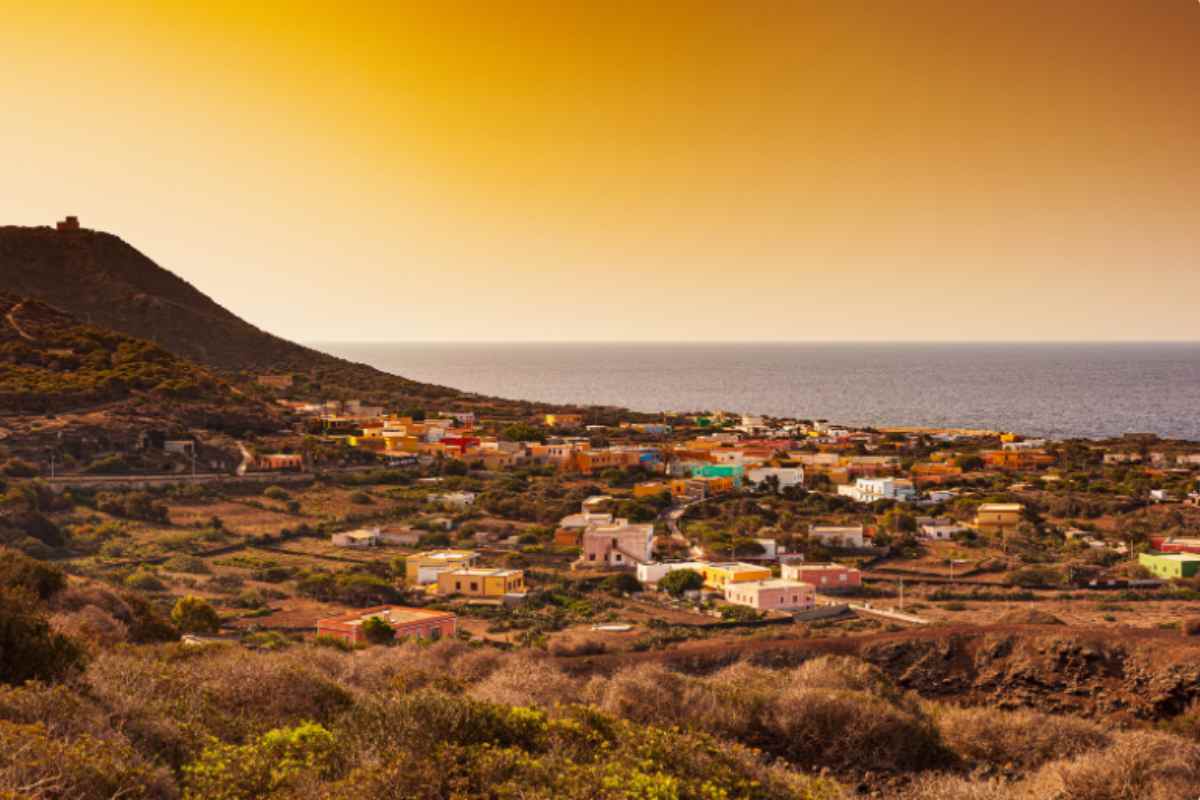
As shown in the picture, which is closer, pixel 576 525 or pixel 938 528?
pixel 576 525

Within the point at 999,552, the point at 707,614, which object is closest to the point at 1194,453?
the point at 999,552

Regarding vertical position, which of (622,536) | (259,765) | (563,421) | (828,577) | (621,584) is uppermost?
(259,765)

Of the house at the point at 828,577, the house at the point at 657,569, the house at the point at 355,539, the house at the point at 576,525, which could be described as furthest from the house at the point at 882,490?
the house at the point at 355,539

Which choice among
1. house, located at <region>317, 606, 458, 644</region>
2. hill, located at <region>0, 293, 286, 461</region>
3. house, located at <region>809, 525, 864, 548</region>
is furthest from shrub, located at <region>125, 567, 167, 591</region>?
house, located at <region>809, 525, 864, 548</region>

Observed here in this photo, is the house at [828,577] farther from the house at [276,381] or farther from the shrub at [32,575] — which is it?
the house at [276,381]

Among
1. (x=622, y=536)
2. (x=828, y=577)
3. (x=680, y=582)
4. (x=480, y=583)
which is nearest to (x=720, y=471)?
(x=622, y=536)

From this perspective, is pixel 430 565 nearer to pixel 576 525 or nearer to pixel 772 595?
pixel 576 525
